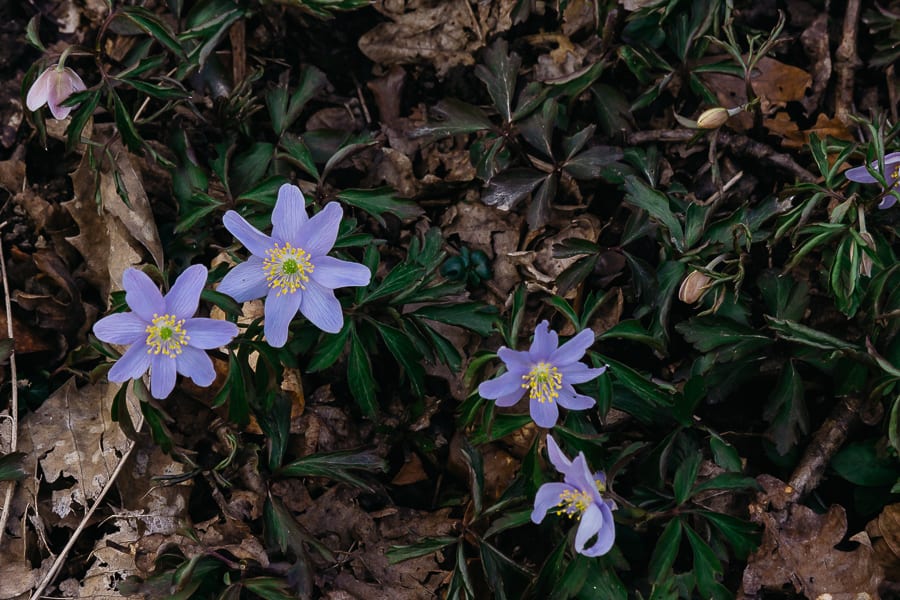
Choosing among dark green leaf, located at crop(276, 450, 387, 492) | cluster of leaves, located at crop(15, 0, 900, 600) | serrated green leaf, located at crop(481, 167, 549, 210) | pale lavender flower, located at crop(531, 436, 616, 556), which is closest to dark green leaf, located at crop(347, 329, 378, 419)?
cluster of leaves, located at crop(15, 0, 900, 600)

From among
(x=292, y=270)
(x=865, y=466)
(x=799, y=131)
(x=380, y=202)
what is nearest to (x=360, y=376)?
(x=292, y=270)

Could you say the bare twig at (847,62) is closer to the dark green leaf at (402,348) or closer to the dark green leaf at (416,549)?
the dark green leaf at (402,348)

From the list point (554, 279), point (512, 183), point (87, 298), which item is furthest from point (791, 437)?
point (87, 298)

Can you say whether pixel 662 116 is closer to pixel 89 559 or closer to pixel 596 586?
pixel 596 586

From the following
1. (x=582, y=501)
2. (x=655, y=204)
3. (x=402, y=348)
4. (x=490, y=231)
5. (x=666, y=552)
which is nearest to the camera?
(x=582, y=501)

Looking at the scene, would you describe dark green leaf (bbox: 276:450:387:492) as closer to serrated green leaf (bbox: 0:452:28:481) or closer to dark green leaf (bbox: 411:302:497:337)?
dark green leaf (bbox: 411:302:497:337)

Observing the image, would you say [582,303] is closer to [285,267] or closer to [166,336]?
[285,267]
